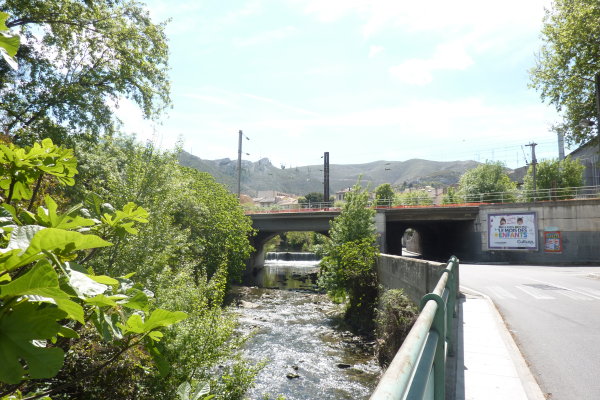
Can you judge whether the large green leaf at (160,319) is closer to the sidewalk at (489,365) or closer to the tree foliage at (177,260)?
the tree foliage at (177,260)

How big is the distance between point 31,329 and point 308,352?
14.2m

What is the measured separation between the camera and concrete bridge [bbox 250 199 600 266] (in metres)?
26.9

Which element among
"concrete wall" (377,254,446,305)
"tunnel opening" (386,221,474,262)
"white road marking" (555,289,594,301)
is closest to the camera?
"concrete wall" (377,254,446,305)

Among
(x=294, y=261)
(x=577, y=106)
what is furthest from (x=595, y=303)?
(x=294, y=261)

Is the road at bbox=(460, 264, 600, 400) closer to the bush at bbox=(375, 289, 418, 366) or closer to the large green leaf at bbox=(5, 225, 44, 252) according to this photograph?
the bush at bbox=(375, 289, 418, 366)

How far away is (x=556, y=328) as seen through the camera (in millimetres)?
7914

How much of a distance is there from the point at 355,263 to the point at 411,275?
20.4 ft

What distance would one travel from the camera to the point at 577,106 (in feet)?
71.9

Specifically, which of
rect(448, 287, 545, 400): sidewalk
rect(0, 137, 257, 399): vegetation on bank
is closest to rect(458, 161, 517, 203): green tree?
rect(0, 137, 257, 399): vegetation on bank

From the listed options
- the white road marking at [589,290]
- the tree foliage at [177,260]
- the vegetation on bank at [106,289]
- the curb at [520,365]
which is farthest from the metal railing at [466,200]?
the curb at [520,365]

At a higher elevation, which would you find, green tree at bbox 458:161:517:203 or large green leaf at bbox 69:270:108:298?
green tree at bbox 458:161:517:203

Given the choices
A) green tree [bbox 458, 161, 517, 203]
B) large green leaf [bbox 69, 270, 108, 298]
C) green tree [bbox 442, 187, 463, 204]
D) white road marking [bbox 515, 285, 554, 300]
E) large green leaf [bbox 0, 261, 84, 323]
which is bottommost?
white road marking [bbox 515, 285, 554, 300]

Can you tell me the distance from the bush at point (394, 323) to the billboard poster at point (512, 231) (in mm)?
20584

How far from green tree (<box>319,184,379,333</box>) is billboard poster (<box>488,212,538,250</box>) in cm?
1446
